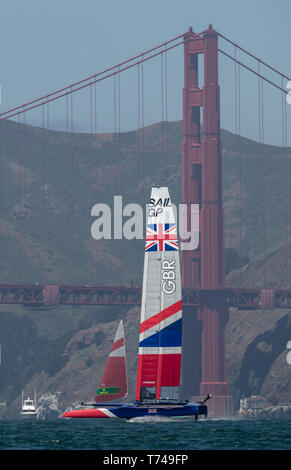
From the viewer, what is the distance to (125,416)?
63.3 m

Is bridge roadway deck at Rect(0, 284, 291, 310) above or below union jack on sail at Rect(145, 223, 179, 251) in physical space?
above

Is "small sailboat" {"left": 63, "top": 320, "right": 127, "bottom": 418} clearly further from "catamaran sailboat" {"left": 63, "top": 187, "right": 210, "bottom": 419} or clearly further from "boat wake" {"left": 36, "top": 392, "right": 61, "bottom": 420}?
"boat wake" {"left": 36, "top": 392, "right": 61, "bottom": 420}

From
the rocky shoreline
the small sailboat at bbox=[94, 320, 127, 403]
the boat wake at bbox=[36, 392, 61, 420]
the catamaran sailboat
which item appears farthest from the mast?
the boat wake at bbox=[36, 392, 61, 420]

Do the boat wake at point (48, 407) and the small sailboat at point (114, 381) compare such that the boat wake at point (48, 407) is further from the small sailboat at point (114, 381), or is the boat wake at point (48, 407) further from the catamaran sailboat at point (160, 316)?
the catamaran sailboat at point (160, 316)

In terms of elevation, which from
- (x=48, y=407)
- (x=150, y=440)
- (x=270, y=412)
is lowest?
(x=150, y=440)

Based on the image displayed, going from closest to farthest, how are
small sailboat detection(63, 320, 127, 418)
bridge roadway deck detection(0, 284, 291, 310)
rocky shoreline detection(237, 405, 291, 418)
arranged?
small sailboat detection(63, 320, 127, 418) → bridge roadway deck detection(0, 284, 291, 310) → rocky shoreline detection(237, 405, 291, 418)

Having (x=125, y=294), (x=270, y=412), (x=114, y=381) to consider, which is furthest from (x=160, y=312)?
(x=270, y=412)

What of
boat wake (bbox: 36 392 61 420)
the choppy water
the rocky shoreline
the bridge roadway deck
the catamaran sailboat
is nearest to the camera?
the choppy water

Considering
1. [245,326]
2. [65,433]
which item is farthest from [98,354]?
[65,433]

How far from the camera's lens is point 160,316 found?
64.2 m

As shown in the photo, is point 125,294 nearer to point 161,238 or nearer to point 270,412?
point 270,412

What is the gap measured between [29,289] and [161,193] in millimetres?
71218

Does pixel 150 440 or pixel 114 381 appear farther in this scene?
pixel 114 381

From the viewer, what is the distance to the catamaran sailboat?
64188 mm
